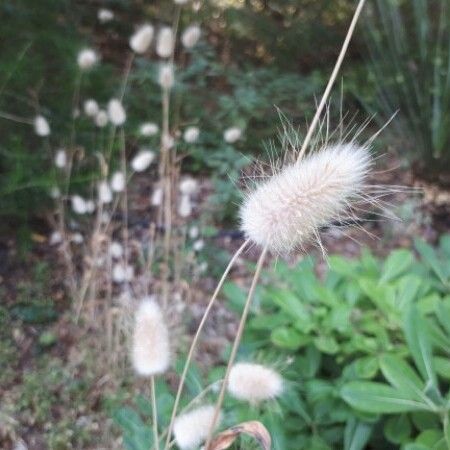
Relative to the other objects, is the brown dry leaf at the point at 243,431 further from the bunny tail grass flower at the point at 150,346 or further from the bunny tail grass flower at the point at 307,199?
the bunny tail grass flower at the point at 307,199

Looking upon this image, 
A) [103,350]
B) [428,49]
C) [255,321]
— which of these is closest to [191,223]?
[103,350]

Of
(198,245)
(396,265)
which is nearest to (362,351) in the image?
(396,265)

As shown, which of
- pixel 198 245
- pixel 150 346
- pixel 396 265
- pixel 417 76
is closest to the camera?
pixel 150 346

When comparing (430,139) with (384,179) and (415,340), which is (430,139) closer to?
(384,179)

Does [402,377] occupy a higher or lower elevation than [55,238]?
higher

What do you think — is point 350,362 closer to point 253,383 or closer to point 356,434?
point 356,434

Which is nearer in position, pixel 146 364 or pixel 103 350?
pixel 146 364
